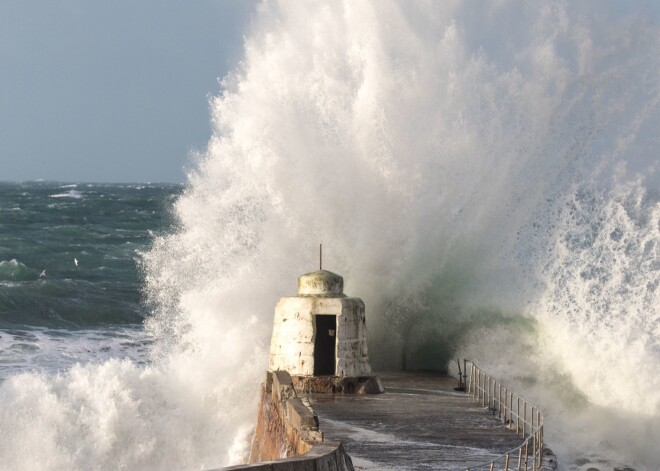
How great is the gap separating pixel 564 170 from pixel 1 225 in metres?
39.6

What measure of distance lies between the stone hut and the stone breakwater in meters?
0.41

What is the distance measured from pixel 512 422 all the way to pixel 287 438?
2738mm

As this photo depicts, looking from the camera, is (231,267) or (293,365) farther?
(231,267)

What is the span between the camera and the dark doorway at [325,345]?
1711 centimetres

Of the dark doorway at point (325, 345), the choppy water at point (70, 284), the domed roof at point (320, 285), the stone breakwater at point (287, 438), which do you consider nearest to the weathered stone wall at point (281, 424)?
the stone breakwater at point (287, 438)

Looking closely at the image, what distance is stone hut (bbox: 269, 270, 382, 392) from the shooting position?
A: 16.8 meters

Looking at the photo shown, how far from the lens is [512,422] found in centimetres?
1428

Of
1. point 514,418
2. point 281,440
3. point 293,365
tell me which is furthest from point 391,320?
point 281,440

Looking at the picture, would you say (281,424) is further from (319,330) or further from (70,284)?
(70,284)

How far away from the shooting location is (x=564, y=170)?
23.0 m

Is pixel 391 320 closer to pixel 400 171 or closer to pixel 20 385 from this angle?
pixel 400 171

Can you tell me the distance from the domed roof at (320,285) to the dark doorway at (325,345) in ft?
1.12

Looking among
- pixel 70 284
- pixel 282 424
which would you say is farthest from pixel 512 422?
pixel 70 284

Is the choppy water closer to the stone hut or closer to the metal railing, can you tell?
the stone hut
